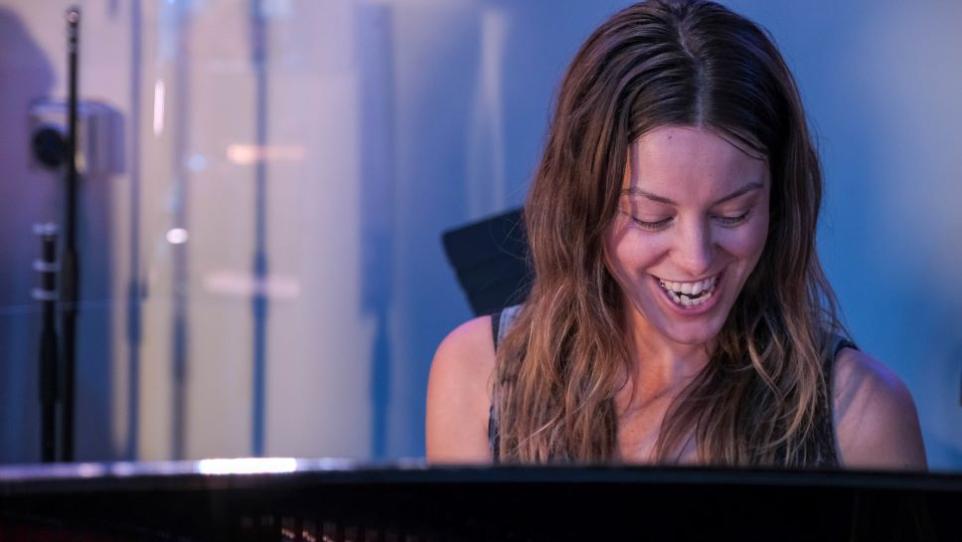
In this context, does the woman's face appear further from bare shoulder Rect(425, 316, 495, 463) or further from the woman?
bare shoulder Rect(425, 316, 495, 463)

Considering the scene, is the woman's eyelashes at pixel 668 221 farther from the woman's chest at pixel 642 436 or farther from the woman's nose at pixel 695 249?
the woman's chest at pixel 642 436

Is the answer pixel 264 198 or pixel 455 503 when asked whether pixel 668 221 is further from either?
pixel 264 198

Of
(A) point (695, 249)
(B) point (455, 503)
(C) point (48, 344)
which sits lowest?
(C) point (48, 344)

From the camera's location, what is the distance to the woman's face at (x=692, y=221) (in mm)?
1303

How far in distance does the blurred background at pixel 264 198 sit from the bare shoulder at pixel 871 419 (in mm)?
1503

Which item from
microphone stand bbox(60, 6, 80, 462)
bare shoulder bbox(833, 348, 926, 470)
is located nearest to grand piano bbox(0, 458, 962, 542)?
bare shoulder bbox(833, 348, 926, 470)

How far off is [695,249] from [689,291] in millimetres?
61

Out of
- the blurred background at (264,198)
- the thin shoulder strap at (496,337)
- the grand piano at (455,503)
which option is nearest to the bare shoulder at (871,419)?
the thin shoulder strap at (496,337)

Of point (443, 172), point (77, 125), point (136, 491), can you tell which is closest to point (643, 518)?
point (136, 491)

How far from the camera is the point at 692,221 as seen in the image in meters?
1.30

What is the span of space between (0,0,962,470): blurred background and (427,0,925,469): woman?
1365 millimetres

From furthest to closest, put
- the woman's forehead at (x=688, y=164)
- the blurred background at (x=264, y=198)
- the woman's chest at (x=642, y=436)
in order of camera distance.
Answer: the blurred background at (x=264, y=198) < the woman's chest at (x=642, y=436) < the woman's forehead at (x=688, y=164)


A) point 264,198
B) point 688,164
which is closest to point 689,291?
point 688,164

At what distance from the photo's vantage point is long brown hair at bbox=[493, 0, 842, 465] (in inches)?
52.9
